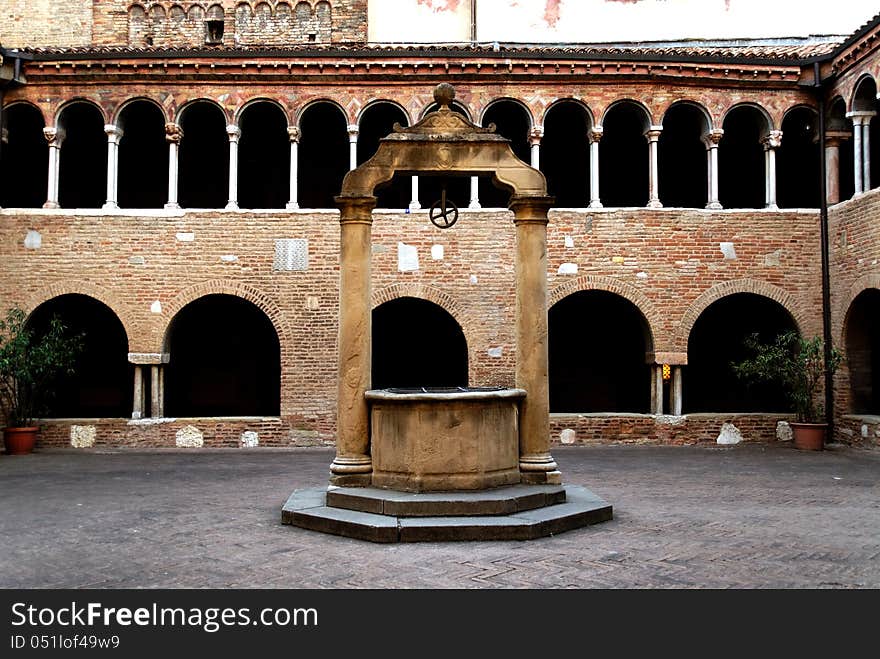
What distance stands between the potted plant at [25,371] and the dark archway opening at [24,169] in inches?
158

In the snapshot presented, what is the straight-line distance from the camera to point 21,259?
15859mm

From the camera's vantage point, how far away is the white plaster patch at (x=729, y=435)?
16141 millimetres

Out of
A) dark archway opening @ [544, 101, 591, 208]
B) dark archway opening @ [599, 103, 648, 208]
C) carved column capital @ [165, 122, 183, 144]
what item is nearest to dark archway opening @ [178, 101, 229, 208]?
carved column capital @ [165, 122, 183, 144]

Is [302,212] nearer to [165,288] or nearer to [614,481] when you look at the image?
[165,288]

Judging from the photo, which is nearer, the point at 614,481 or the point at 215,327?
the point at 614,481

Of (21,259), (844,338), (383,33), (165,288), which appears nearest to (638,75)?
(844,338)

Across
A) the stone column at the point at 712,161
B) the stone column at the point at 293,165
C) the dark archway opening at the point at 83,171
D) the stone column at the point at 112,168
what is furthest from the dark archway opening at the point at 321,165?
the stone column at the point at 712,161

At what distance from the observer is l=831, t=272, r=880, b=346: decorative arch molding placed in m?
14.7

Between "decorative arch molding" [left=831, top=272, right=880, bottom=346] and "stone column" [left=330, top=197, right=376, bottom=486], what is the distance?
10392mm

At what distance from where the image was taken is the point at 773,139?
16.6 metres

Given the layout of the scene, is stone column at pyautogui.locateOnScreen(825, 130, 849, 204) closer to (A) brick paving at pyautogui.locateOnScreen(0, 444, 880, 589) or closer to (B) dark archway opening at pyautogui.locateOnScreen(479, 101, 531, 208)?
(B) dark archway opening at pyautogui.locateOnScreen(479, 101, 531, 208)

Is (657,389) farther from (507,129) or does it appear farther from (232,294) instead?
(232,294)

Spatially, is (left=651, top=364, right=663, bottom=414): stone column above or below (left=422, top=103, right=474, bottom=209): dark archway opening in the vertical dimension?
below

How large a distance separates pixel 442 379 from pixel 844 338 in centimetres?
877
